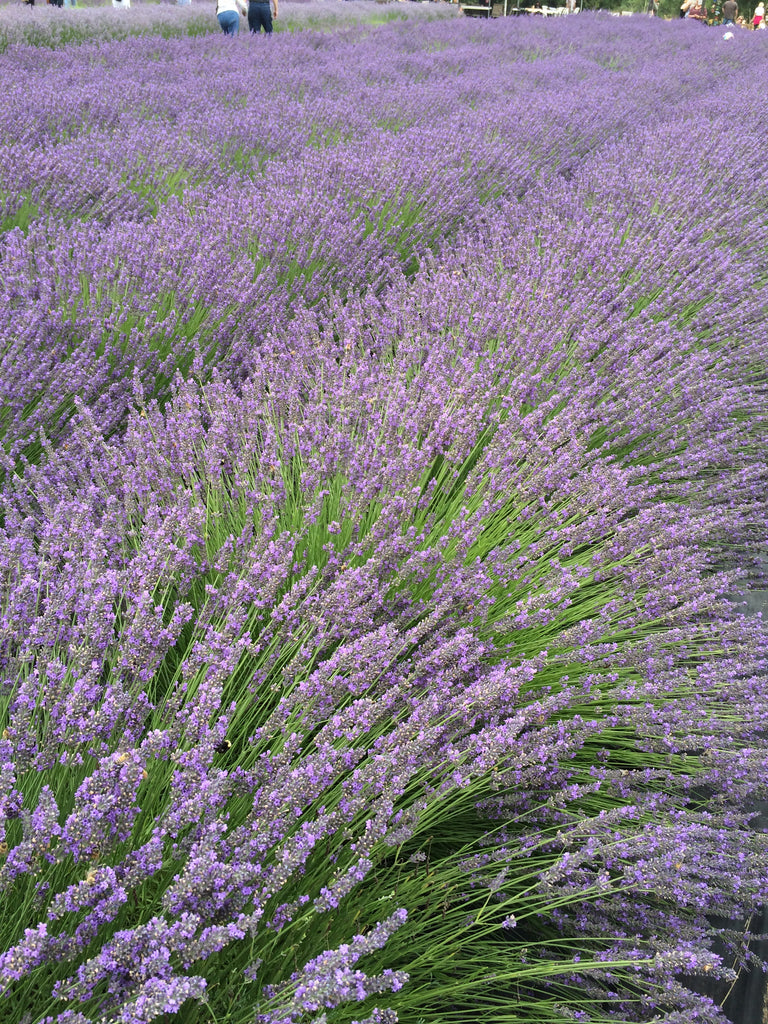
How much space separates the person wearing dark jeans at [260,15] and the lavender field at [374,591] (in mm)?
6280

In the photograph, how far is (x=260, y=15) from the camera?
9.44 meters

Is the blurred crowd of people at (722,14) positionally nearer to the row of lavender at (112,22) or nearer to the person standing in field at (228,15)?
the row of lavender at (112,22)

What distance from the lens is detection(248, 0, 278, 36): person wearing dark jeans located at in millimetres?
9305

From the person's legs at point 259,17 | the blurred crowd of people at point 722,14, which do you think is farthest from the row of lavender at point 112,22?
the blurred crowd of people at point 722,14

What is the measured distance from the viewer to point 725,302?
312cm

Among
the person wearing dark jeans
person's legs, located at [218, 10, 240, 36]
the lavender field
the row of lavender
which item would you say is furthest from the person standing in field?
the lavender field

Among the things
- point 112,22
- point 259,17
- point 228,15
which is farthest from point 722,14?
point 112,22

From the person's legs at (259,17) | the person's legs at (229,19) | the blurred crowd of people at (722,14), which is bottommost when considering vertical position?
the person's legs at (229,19)

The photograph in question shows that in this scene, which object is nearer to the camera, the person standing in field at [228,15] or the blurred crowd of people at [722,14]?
the person standing in field at [228,15]

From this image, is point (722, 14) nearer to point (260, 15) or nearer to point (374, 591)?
point (260, 15)

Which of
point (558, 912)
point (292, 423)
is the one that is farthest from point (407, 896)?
point (292, 423)

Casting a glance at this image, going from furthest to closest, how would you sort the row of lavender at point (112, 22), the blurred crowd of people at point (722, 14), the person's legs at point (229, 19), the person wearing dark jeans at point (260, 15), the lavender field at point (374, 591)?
1. the blurred crowd of people at point (722, 14)
2. the person wearing dark jeans at point (260, 15)
3. the person's legs at point (229, 19)
4. the row of lavender at point (112, 22)
5. the lavender field at point (374, 591)

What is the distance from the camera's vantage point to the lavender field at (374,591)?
0.98 metres

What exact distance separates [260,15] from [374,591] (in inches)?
399
